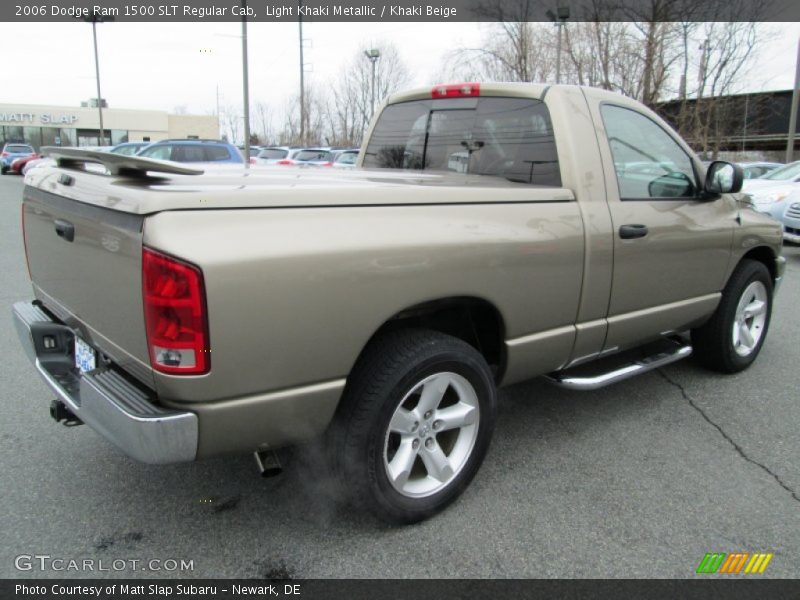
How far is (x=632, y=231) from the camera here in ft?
10.6

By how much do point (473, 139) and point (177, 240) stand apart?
7.30 feet

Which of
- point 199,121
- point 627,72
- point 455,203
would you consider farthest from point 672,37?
point 199,121

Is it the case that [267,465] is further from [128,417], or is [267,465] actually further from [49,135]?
Result: [49,135]

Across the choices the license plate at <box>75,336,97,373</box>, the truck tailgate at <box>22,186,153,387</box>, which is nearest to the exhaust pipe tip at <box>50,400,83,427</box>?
the license plate at <box>75,336,97,373</box>

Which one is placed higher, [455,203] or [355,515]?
[455,203]

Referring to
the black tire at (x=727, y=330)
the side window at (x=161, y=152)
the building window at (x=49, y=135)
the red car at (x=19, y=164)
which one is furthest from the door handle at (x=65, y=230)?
the building window at (x=49, y=135)

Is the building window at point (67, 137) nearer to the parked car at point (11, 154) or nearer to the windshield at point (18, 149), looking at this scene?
the windshield at point (18, 149)

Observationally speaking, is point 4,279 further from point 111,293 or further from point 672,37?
point 672,37

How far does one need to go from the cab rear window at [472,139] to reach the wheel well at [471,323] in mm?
820

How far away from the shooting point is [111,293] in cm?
221

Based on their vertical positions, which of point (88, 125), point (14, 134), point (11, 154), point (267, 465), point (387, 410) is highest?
point (88, 125)

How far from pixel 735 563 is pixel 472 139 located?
252cm

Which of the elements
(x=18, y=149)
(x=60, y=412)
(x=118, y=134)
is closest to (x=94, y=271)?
(x=60, y=412)

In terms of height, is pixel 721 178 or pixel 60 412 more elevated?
pixel 721 178
